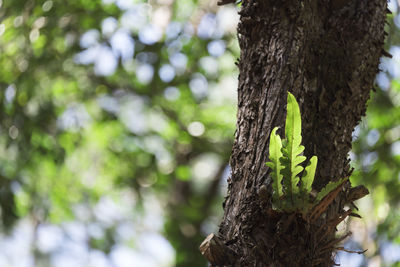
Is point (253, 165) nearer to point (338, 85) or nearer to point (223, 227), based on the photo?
point (223, 227)

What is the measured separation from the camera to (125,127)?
5844 millimetres

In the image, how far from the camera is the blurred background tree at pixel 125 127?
425 cm

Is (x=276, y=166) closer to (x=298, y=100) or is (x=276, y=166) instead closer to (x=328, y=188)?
(x=328, y=188)

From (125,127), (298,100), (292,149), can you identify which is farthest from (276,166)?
(125,127)

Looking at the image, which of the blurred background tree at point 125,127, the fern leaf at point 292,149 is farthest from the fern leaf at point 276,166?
the blurred background tree at point 125,127

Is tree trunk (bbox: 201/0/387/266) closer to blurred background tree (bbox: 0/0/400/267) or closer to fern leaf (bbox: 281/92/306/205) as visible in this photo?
fern leaf (bbox: 281/92/306/205)

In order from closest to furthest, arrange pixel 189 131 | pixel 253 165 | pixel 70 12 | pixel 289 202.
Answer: pixel 289 202
pixel 253 165
pixel 70 12
pixel 189 131

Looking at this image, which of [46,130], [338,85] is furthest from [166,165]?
[338,85]

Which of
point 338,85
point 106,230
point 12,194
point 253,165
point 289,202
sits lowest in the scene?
point 289,202

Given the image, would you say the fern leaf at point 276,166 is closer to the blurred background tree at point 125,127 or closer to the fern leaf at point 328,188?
the fern leaf at point 328,188

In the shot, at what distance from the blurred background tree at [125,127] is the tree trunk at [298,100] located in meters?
1.81

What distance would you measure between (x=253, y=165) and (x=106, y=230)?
193 inches

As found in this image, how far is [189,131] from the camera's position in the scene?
207 inches

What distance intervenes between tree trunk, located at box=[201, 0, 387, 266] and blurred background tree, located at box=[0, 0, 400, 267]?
1806 millimetres
